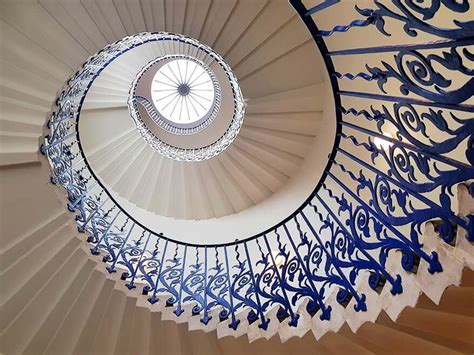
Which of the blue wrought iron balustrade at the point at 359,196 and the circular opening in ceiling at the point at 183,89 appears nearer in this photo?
the blue wrought iron balustrade at the point at 359,196

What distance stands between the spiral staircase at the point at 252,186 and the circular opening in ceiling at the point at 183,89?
353cm

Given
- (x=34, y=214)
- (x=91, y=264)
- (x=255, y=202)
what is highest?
(x=255, y=202)

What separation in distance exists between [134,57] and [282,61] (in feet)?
13.6

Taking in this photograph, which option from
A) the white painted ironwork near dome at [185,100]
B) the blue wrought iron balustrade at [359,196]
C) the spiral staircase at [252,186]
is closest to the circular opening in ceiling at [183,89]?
the white painted ironwork near dome at [185,100]

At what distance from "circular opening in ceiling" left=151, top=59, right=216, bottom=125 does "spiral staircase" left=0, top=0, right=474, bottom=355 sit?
3.53 metres

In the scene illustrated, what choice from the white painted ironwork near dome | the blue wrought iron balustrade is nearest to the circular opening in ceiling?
the white painted ironwork near dome

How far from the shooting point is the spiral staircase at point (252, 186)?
81.7 inches

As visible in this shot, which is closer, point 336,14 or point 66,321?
point 66,321

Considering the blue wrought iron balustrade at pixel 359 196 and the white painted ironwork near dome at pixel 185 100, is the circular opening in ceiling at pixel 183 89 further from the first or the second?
the blue wrought iron balustrade at pixel 359 196

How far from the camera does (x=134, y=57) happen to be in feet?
27.0

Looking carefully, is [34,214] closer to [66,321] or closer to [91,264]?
[91,264]

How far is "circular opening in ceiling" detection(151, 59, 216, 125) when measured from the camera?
1155cm

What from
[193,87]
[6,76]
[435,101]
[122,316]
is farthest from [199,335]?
[193,87]

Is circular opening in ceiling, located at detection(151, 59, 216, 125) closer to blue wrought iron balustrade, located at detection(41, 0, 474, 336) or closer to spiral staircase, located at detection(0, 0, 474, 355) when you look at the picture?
spiral staircase, located at detection(0, 0, 474, 355)
